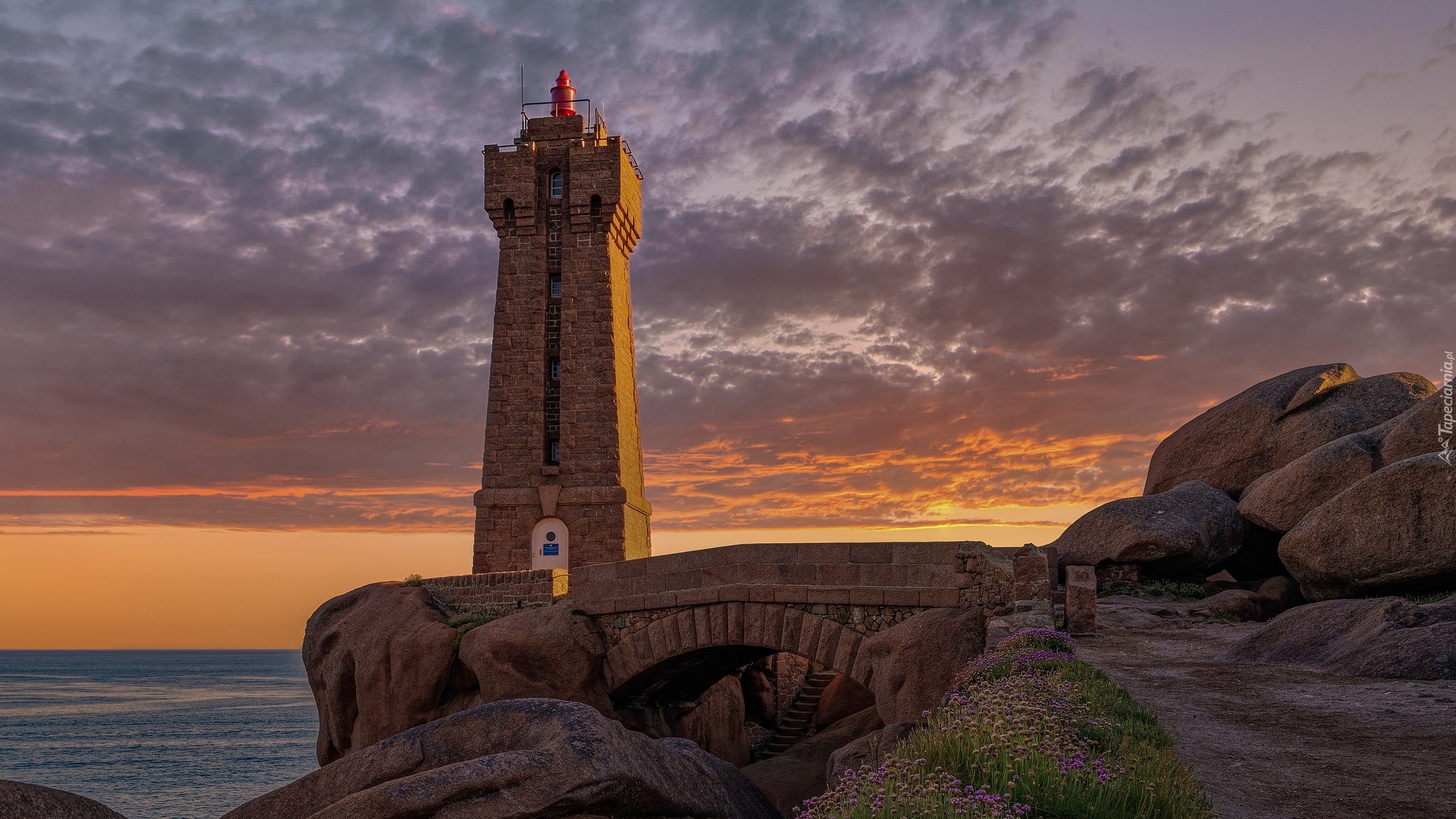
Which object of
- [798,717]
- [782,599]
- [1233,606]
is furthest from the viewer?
[798,717]

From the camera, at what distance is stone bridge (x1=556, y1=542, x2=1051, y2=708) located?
15195 mm

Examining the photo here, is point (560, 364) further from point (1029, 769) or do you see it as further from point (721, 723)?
point (1029, 769)

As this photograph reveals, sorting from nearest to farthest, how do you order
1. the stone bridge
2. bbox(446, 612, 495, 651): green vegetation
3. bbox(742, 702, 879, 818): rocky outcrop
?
1. the stone bridge
2. bbox(742, 702, 879, 818): rocky outcrop
3. bbox(446, 612, 495, 651): green vegetation

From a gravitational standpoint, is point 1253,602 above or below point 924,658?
above

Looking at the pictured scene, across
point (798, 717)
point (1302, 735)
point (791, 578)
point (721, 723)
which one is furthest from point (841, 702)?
point (1302, 735)

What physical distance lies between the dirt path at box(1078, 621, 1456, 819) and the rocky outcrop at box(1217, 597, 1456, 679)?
0.29 meters

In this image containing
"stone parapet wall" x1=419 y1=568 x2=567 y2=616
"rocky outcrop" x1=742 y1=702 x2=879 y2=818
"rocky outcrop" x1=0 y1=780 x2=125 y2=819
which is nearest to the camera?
"rocky outcrop" x1=0 y1=780 x2=125 y2=819

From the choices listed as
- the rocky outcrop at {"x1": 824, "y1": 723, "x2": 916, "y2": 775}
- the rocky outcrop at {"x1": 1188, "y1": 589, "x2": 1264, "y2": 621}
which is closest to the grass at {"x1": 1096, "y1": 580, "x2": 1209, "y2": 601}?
the rocky outcrop at {"x1": 1188, "y1": 589, "x2": 1264, "y2": 621}

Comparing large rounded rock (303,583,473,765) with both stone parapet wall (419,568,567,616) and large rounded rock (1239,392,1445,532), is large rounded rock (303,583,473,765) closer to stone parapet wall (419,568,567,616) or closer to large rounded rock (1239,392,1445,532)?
stone parapet wall (419,568,567,616)

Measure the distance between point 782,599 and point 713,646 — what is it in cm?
163

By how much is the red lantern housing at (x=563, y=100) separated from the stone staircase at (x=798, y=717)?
1755cm

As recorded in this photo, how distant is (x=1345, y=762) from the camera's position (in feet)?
24.1

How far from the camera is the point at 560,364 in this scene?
29.3 m

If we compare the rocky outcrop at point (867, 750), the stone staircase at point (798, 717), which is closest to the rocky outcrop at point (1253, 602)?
the rocky outcrop at point (867, 750)
